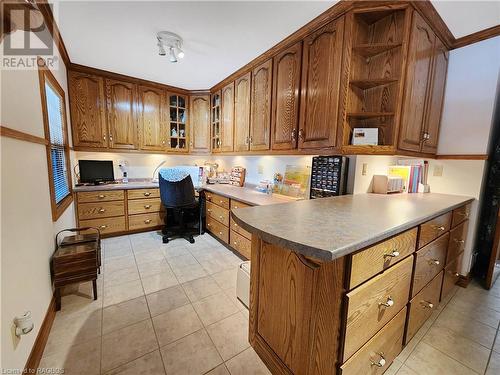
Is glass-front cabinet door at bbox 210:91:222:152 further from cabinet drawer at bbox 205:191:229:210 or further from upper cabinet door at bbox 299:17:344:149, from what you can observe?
upper cabinet door at bbox 299:17:344:149

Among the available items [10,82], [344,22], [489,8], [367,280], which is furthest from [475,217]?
[10,82]

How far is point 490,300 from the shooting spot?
1904 mm

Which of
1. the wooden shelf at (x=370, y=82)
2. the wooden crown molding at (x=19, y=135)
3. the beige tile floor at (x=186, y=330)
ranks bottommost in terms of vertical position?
the beige tile floor at (x=186, y=330)

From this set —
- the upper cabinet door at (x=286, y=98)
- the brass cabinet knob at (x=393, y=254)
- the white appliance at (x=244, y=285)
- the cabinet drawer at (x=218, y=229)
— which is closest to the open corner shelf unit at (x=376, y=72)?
the upper cabinet door at (x=286, y=98)

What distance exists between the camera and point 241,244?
8.31ft

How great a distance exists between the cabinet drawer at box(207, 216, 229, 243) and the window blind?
1.77 meters

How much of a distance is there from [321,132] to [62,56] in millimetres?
3021

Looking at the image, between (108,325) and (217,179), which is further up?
(217,179)

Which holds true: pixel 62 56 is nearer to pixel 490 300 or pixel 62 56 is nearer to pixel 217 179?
pixel 217 179

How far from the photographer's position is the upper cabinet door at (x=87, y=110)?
2.83m

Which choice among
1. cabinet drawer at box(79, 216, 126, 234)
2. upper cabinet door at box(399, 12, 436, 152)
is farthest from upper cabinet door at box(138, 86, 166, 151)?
upper cabinet door at box(399, 12, 436, 152)

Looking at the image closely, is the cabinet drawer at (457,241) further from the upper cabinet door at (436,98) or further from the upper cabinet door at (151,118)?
the upper cabinet door at (151,118)

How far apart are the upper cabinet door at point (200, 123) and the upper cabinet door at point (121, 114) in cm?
94

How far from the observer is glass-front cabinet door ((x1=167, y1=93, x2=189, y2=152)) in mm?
3641
